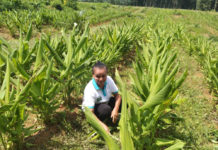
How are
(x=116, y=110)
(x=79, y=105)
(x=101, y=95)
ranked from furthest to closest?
(x=101, y=95)
(x=116, y=110)
(x=79, y=105)

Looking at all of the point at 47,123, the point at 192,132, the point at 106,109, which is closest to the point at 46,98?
the point at 47,123

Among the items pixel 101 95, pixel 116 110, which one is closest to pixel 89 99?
pixel 101 95

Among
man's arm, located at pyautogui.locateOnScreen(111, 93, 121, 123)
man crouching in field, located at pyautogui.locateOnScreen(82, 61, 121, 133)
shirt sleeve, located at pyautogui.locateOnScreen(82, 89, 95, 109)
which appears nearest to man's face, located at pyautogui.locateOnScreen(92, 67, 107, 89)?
man crouching in field, located at pyautogui.locateOnScreen(82, 61, 121, 133)

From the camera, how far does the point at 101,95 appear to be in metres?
1.86

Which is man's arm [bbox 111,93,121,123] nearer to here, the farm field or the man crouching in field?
the man crouching in field

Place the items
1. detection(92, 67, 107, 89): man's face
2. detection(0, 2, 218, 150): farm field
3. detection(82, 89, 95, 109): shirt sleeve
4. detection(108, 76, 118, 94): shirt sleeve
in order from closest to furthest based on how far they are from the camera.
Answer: detection(0, 2, 218, 150): farm field, detection(92, 67, 107, 89): man's face, detection(82, 89, 95, 109): shirt sleeve, detection(108, 76, 118, 94): shirt sleeve

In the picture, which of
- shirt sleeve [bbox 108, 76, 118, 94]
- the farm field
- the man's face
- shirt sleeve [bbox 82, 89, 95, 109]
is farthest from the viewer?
shirt sleeve [bbox 108, 76, 118, 94]

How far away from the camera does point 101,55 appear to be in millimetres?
2684

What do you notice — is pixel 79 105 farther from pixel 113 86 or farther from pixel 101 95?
pixel 113 86

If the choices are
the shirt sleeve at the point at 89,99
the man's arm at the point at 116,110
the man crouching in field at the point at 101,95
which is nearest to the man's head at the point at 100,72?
the man crouching in field at the point at 101,95

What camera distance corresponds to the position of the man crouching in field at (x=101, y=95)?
64.9 inches

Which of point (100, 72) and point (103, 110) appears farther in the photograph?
point (103, 110)

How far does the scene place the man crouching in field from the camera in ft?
5.41

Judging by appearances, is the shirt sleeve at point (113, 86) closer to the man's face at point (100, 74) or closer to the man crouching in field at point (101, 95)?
the man crouching in field at point (101, 95)
